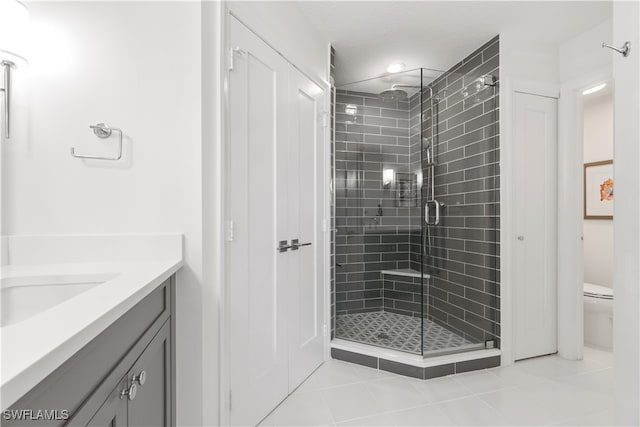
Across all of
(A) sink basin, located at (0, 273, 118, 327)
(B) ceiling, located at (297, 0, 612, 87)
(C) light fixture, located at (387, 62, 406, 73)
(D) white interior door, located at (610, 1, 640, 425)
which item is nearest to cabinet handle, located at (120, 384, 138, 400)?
(A) sink basin, located at (0, 273, 118, 327)

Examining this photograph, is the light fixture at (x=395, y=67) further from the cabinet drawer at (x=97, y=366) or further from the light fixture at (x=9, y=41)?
the cabinet drawer at (x=97, y=366)

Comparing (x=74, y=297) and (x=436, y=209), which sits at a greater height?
(x=436, y=209)

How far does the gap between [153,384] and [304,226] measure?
1.30 metres

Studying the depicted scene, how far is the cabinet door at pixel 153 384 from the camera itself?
34.0 inches

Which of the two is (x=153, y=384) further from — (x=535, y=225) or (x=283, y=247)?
(x=535, y=225)

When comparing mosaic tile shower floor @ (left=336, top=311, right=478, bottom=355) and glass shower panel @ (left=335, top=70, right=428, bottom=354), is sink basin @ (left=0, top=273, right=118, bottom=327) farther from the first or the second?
mosaic tile shower floor @ (left=336, top=311, right=478, bottom=355)

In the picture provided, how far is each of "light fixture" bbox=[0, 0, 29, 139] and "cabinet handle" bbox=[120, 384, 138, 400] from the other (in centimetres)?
108

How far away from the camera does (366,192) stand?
2.83 m

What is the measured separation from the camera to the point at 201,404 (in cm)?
131

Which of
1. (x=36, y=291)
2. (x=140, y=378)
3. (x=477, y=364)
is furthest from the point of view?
(x=477, y=364)

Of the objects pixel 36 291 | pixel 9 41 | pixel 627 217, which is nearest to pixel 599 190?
pixel 627 217

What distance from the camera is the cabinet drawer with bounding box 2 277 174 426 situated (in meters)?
0.47
